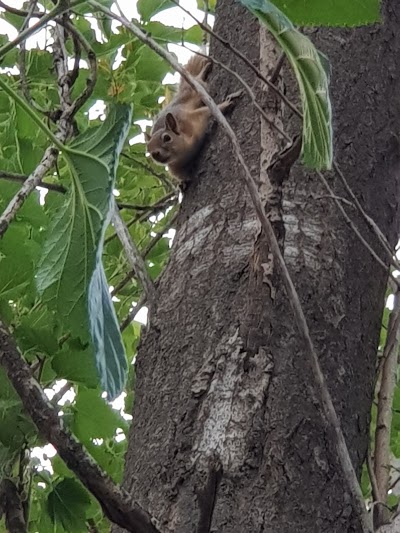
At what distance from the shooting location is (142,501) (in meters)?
1.06

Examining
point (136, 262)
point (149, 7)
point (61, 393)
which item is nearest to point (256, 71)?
point (136, 262)

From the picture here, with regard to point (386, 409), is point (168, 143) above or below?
above

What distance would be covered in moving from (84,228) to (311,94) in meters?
0.29

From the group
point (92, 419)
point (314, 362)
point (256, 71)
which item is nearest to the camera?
point (314, 362)

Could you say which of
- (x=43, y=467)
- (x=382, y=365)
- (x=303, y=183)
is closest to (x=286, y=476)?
(x=382, y=365)

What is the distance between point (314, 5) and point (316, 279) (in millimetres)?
509

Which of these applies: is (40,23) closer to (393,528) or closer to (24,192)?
(24,192)

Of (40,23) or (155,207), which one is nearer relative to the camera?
(40,23)

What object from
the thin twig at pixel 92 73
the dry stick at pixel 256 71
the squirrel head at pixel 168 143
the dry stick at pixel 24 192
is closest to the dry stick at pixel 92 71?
the thin twig at pixel 92 73

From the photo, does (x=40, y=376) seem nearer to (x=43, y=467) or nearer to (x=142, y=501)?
(x=43, y=467)

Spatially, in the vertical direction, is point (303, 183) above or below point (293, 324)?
above

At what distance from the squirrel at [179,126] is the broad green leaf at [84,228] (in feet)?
3.87

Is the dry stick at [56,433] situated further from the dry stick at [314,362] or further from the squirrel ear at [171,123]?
the squirrel ear at [171,123]

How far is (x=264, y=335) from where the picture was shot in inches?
36.2
